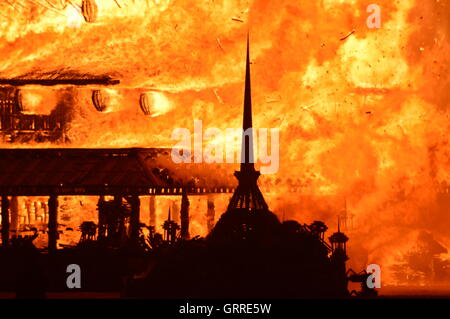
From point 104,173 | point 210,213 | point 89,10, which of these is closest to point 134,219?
point 104,173

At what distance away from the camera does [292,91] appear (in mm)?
108062

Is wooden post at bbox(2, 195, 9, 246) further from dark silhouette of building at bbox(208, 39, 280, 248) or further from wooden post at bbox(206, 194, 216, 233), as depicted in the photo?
dark silhouette of building at bbox(208, 39, 280, 248)

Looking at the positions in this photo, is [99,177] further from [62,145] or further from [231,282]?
[231,282]

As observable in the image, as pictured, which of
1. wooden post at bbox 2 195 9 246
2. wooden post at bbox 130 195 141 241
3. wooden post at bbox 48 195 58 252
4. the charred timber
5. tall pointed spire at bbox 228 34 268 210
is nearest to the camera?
tall pointed spire at bbox 228 34 268 210

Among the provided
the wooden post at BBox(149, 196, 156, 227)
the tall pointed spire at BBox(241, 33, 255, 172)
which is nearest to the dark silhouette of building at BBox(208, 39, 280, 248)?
the tall pointed spire at BBox(241, 33, 255, 172)

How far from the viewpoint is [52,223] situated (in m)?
104

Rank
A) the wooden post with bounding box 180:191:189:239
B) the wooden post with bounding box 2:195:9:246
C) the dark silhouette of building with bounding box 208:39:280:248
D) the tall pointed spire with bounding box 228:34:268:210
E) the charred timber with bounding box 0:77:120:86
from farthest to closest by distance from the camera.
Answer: the charred timber with bounding box 0:77:120:86
the wooden post with bounding box 180:191:189:239
the wooden post with bounding box 2:195:9:246
the tall pointed spire with bounding box 228:34:268:210
the dark silhouette of building with bounding box 208:39:280:248

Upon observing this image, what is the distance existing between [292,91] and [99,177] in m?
11.2

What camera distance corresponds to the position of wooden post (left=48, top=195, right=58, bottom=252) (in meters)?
103

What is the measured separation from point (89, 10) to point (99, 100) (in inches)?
186

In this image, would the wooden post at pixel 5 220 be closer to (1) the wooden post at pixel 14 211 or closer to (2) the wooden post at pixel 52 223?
(2) the wooden post at pixel 52 223

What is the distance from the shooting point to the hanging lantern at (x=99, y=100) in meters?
109

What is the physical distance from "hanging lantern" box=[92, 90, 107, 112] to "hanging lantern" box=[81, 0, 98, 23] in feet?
12.4
